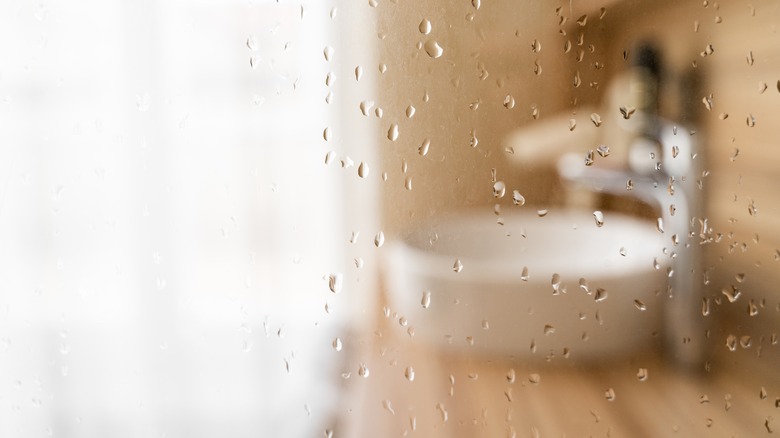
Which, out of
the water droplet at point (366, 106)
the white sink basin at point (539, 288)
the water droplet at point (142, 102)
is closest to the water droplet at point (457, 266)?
the white sink basin at point (539, 288)

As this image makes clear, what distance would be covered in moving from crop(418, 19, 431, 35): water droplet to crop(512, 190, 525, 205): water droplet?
11 centimetres

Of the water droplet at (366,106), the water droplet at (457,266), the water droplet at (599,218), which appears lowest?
the water droplet at (457,266)

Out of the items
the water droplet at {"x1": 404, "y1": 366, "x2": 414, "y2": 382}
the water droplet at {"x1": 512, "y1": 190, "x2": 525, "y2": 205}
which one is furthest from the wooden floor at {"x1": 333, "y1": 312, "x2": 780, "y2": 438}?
the water droplet at {"x1": 512, "y1": 190, "x2": 525, "y2": 205}

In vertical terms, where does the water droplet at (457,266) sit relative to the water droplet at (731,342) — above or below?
above

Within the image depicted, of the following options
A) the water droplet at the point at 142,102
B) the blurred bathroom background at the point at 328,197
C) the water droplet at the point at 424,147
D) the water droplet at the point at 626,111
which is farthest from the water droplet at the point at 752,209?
the water droplet at the point at 142,102

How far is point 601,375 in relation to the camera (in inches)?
16.3

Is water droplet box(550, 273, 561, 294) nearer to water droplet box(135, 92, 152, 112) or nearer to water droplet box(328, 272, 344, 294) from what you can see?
water droplet box(328, 272, 344, 294)

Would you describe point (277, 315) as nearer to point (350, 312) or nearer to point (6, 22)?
point (350, 312)

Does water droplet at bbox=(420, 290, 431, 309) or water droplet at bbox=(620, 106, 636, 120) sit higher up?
water droplet at bbox=(620, 106, 636, 120)

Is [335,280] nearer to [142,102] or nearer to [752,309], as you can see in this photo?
[142,102]

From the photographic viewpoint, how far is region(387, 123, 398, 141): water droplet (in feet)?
1.26

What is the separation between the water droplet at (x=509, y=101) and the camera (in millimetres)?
388

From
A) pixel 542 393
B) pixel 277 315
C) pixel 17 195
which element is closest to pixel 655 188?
pixel 542 393

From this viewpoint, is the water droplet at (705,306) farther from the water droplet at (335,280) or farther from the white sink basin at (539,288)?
the water droplet at (335,280)
